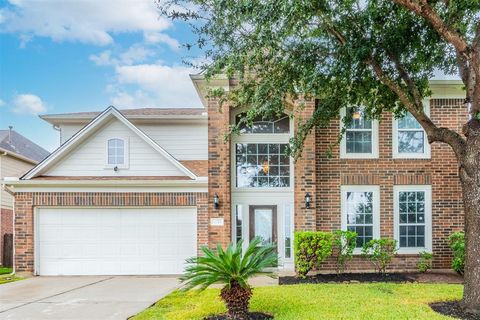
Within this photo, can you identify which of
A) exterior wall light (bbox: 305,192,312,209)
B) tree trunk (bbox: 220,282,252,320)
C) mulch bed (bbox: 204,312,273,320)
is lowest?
mulch bed (bbox: 204,312,273,320)

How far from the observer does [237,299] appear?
6.31m

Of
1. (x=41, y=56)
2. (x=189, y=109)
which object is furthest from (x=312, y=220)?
(x=41, y=56)

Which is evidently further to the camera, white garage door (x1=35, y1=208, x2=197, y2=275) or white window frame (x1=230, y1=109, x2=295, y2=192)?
white window frame (x1=230, y1=109, x2=295, y2=192)

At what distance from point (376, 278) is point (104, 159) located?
8642 millimetres

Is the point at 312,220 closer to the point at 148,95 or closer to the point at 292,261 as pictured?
the point at 292,261

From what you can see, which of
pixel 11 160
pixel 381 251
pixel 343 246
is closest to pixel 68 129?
pixel 11 160

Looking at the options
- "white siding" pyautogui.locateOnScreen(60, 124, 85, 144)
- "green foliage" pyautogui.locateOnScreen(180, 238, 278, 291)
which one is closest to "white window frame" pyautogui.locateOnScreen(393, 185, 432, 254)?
"green foliage" pyautogui.locateOnScreen(180, 238, 278, 291)

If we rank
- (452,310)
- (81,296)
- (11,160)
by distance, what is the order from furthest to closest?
(11,160)
(81,296)
(452,310)

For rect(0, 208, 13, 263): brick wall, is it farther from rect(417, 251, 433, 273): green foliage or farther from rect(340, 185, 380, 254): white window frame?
rect(417, 251, 433, 273): green foliage

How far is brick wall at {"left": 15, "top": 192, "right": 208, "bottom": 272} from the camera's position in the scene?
1200cm

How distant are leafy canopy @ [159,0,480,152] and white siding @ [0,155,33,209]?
517 inches

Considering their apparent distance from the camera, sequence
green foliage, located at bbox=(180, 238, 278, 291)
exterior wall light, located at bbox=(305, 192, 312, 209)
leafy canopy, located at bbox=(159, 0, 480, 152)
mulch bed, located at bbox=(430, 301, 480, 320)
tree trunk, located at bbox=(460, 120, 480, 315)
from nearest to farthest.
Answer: green foliage, located at bbox=(180, 238, 278, 291) → mulch bed, located at bbox=(430, 301, 480, 320) → tree trunk, located at bbox=(460, 120, 480, 315) → leafy canopy, located at bbox=(159, 0, 480, 152) → exterior wall light, located at bbox=(305, 192, 312, 209)

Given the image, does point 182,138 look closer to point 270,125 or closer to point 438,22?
point 270,125

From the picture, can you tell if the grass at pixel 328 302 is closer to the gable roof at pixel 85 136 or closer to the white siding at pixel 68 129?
the gable roof at pixel 85 136
